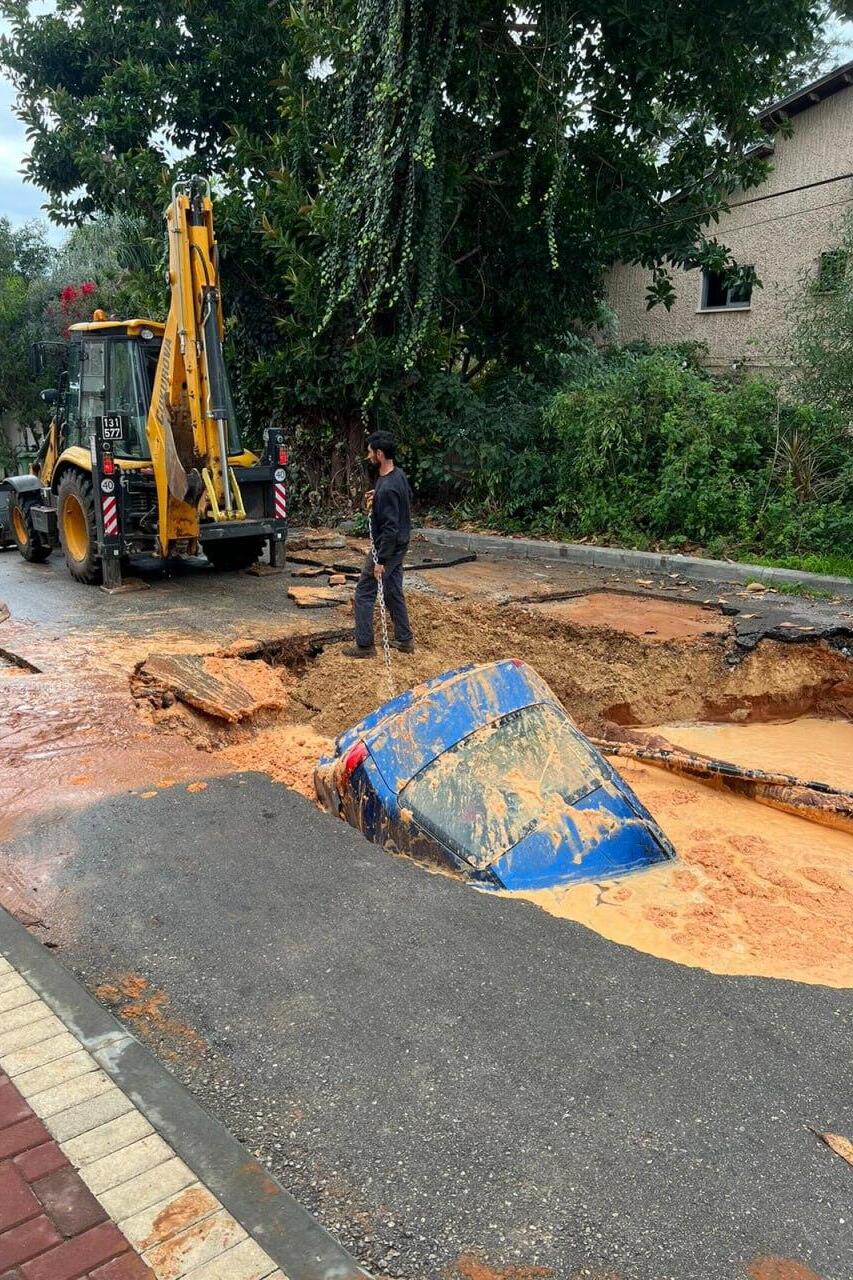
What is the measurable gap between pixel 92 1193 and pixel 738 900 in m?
2.81

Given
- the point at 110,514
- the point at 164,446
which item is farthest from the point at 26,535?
the point at 164,446

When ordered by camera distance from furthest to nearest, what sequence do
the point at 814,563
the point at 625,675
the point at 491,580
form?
the point at 491,580
the point at 814,563
the point at 625,675

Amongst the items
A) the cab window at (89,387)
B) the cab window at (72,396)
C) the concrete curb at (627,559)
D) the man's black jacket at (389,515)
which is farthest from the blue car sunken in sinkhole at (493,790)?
the cab window at (72,396)

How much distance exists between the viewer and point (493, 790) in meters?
4.31

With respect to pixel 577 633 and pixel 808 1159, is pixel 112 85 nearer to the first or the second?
pixel 577 633

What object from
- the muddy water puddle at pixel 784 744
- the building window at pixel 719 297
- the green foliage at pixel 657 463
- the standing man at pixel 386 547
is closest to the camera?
the muddy water puddle at pixel 784 744

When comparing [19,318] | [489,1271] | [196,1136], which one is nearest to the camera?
[489,1271]

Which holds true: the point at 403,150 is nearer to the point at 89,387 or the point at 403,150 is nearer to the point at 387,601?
the point at 89,387

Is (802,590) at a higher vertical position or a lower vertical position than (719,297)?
lower

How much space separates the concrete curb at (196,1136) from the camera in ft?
7.12

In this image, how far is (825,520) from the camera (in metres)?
11.5

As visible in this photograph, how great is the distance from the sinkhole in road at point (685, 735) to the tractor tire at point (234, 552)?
9.80 feet

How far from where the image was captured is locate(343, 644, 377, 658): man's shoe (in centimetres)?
778

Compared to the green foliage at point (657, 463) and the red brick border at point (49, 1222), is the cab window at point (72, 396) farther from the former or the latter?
the red brick border at point (49, 1222)
